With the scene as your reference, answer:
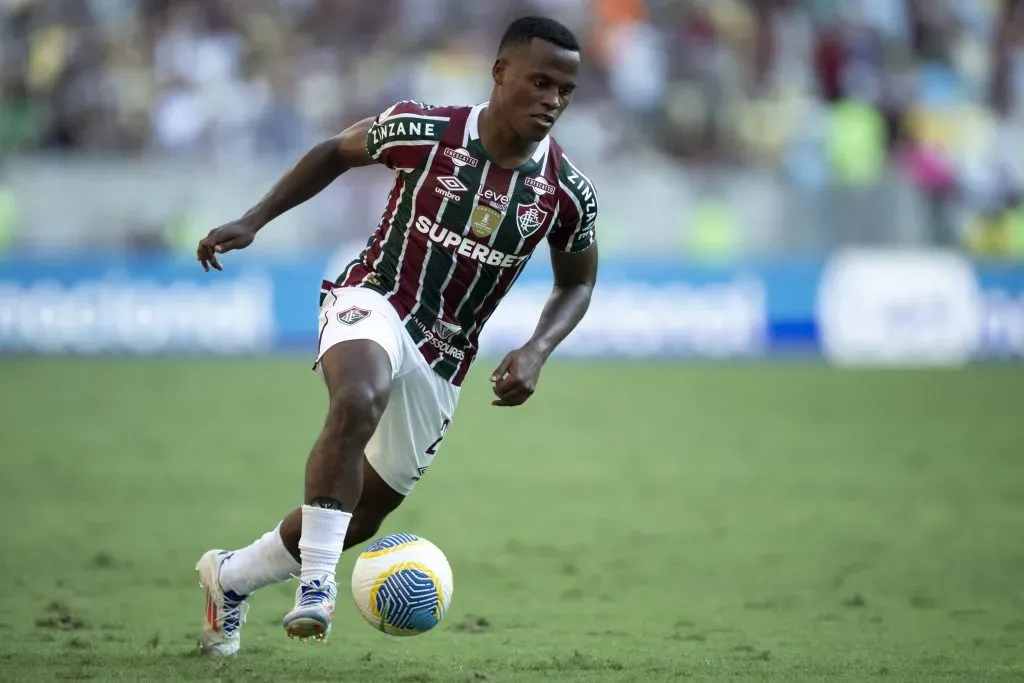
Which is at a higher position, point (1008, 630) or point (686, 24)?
point (686, 24)

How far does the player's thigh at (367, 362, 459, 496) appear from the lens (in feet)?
21.2

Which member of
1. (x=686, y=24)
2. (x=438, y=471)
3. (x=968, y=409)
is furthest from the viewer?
(x=686, y=24)

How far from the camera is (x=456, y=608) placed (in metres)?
8.18

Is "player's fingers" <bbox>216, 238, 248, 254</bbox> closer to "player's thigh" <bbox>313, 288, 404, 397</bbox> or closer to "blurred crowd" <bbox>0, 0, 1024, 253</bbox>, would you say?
"player's thigh" <bbox>313, 288, 404, 397</bbox>

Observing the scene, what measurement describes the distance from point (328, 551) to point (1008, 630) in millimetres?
3778

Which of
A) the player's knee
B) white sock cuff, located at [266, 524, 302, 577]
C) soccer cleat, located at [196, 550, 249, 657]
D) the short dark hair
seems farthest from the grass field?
the short dark hair

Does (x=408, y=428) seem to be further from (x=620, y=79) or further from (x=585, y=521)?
(x=620, y=79)

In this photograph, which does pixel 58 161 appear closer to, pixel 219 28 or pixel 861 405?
pixel 219 28

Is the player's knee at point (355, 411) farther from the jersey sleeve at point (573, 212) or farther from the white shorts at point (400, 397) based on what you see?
the jersey sleeve at point (573, 212)

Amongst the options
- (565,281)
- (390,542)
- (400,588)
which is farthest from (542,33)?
(400,588)

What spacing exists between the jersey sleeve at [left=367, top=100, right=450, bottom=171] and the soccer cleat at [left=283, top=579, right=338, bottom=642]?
194 cm

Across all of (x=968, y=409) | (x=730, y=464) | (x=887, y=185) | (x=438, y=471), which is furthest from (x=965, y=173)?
(x=438, y=471)

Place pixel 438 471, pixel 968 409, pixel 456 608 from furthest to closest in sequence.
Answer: pixel 968 409 < pixel 438 471 < pixel 456 608

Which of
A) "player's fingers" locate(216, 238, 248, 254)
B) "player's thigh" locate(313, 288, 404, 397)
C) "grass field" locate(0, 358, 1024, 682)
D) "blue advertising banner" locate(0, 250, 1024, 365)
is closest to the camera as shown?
"player's thigh" locate(313, 288, 404, 397)
